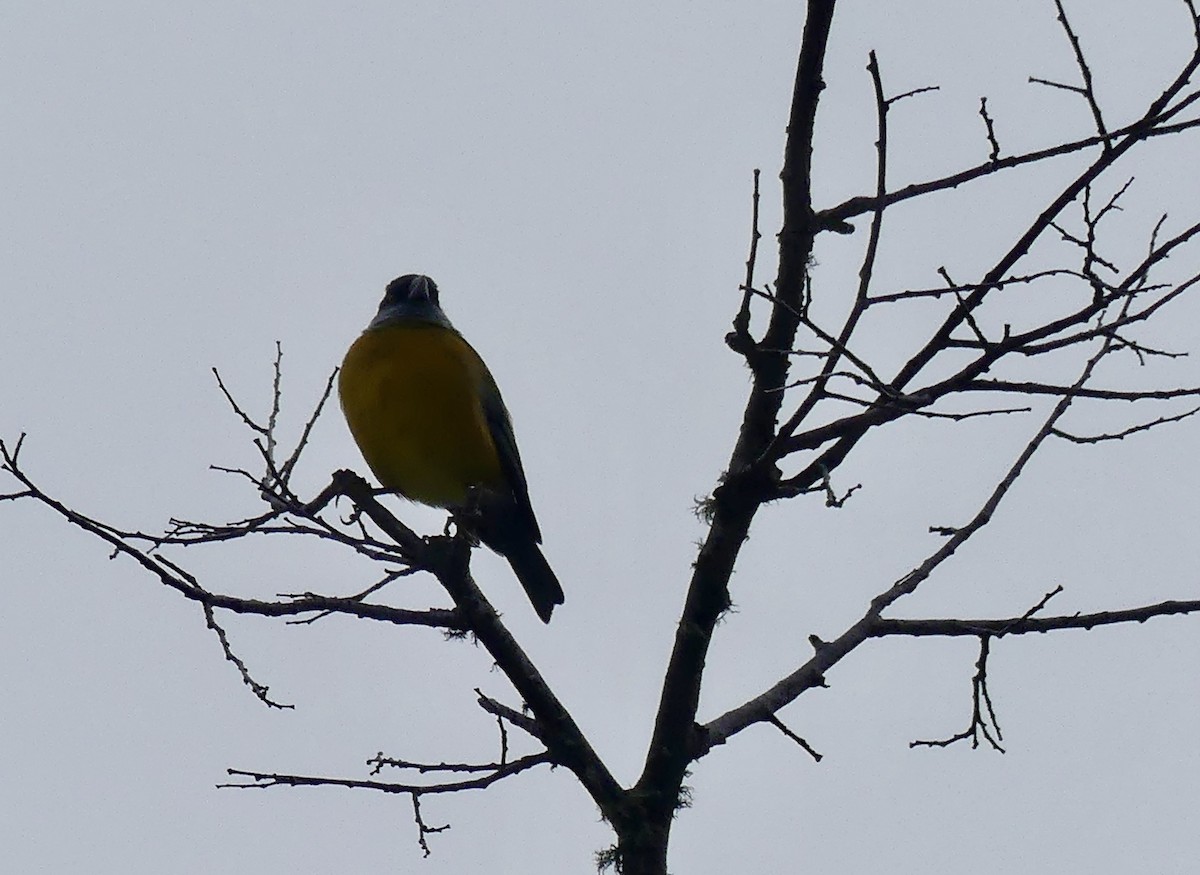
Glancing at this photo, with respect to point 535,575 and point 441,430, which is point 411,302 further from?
point 535,575

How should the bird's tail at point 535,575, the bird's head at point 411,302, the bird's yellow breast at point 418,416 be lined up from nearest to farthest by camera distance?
the bird's yellow breast at point 418,416 → the bird's tail at point 535,575 → the bird's head at point 411,302

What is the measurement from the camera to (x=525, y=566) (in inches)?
261

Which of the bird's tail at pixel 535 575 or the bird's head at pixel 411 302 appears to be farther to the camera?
the bird's head at pixel 411 302

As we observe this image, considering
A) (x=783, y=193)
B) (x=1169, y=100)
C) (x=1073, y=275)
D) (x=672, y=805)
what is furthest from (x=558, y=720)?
(x=1169, y=100)

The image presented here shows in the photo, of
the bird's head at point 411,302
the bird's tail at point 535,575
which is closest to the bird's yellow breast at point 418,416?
the bird's tail at point 535,575

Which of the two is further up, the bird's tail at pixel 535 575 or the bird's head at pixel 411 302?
the bird's head at pixel 411 302

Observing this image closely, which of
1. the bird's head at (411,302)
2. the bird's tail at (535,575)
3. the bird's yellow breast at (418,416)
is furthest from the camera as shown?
the bird's head at (411,302)

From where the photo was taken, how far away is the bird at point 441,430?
20.5 ft

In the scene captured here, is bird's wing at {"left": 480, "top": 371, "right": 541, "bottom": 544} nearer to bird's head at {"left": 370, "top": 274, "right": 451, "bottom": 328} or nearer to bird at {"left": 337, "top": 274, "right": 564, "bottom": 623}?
bird at {"left": 337, "top": 274, "right": 564, "bottom": 623}

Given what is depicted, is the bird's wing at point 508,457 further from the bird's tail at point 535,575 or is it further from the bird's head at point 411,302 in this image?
the bird's head at point 411,302

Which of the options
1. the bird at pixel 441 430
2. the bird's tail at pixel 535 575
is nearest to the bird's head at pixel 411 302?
the bird at pixel 441 430

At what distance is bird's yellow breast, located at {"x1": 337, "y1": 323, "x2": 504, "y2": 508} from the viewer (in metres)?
6.25

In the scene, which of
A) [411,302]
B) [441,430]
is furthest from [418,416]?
[411,302]

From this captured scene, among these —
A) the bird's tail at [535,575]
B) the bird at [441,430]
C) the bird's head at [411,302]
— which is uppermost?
the bird's head at [411,302]
